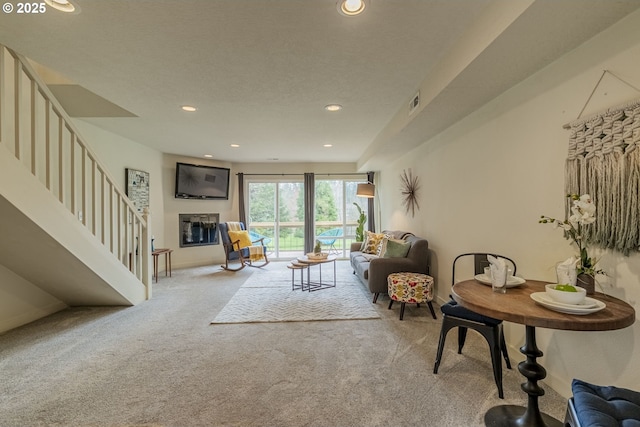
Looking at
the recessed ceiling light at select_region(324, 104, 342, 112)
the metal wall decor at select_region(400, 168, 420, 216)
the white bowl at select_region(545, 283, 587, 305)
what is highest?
the recessed ceiling light at select_region(324, 104, 342, 112)

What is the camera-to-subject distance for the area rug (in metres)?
3.21

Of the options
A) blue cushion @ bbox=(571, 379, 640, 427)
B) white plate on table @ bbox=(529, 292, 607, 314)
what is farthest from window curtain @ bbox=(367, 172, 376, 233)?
blue cushion @ bbox=(571, 379, 640, 427)

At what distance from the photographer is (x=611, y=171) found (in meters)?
1.51

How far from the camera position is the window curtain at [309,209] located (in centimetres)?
683

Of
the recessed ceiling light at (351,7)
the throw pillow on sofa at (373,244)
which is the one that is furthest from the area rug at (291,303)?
the recessed ceiling light at (351,7)

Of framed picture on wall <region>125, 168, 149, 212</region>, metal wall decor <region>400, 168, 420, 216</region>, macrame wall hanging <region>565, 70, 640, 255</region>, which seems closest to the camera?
macrame wall hanging <region>565, 70, 640, 255</region>

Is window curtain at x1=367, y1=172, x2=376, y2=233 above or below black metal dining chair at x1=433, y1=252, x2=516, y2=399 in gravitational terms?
above

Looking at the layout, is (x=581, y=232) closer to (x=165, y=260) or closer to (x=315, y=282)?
(x=315, y=282)

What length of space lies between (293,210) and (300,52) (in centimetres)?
506

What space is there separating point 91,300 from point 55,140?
2016 millimetres

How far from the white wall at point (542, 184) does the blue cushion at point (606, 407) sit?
63 centimetres

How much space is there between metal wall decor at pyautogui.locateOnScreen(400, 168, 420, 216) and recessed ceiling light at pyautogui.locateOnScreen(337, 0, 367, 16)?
3.03m

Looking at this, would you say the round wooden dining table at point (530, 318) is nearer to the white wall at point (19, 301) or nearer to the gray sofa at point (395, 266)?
the gray sofa at point (395, 266)

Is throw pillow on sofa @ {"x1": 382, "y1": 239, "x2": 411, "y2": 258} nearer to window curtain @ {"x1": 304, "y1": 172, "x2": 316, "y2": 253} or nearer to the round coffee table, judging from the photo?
the round coffee table
